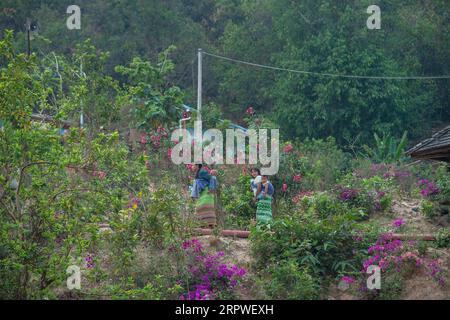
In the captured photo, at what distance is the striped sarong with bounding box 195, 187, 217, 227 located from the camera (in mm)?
A: 14359

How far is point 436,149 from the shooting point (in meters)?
13.4

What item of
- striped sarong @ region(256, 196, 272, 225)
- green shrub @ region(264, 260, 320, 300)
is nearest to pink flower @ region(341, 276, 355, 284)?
green shrub @ region(264, 260, 320, 300)

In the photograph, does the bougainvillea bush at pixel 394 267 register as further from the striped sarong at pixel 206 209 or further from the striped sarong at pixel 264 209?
the striped sarong at pixel 206 209

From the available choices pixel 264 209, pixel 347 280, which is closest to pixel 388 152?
pixel 264 209

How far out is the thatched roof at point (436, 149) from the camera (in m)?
13.3

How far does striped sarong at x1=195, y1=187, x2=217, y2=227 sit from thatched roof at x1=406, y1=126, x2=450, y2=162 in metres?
3.69

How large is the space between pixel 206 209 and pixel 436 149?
419cm

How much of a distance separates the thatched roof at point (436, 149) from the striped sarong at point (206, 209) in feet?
12.1

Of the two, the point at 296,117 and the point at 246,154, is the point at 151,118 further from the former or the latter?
the point at 296,117

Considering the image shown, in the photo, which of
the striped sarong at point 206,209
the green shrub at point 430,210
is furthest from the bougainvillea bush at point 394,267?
the striped sarong at point 206,209

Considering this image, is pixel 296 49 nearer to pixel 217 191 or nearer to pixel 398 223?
pixel 217 191
